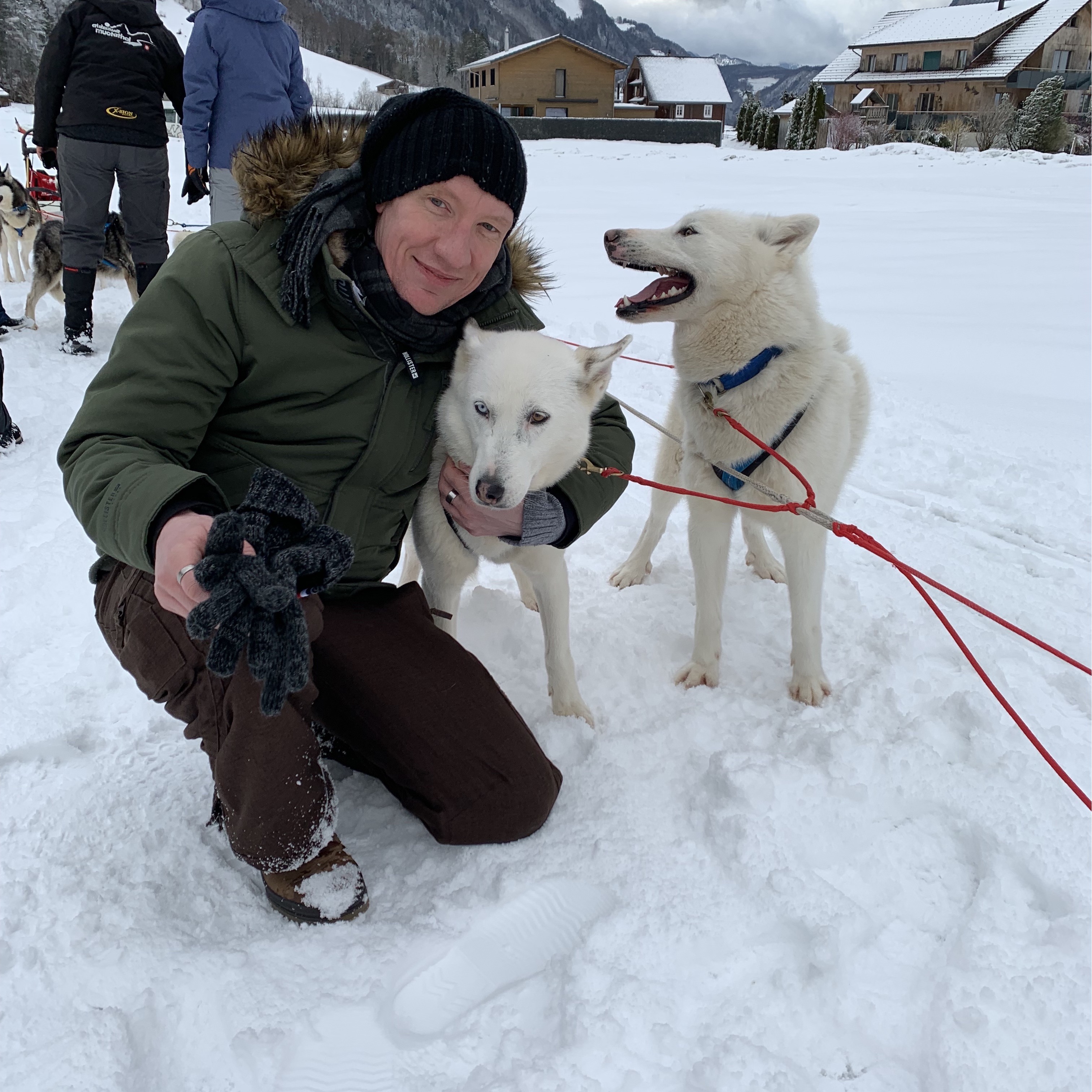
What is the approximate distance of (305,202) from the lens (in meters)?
1.52

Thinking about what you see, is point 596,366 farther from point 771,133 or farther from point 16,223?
point 771,133

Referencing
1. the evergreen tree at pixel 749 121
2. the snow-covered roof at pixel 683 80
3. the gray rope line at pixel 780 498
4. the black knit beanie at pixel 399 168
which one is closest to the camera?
the black knit beanie at pixel 399 168

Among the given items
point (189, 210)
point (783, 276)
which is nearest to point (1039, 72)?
point (189, 210)

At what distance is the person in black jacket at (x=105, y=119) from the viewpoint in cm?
434

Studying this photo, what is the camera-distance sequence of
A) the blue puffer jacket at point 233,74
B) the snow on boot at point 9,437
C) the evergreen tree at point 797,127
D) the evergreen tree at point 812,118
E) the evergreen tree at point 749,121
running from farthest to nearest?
1. the evergreen tree at point 749,121
2. the evergreen tree at point 797,127
3. the evergreen tree at point 812,118
4. the blue puffer jacket at point 233,74
5. the snow on boot at point 9,437

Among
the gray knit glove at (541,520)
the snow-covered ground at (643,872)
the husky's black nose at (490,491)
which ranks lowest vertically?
the snow-covered ground at (643,872)

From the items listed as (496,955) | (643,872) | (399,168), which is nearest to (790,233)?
(399,168)

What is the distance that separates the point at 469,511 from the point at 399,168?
29.6 inches

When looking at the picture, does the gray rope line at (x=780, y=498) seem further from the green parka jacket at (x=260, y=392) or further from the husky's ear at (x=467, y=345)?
the green parka jacket at (x=260, y=392)

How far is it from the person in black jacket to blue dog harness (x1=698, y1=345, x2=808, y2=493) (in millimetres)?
3649

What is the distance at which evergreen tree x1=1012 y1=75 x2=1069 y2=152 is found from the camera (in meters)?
18.6

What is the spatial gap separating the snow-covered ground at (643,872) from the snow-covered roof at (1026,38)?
42.1 metres

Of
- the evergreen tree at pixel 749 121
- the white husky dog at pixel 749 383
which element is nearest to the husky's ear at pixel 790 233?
the white husky dog at pixel 749 383

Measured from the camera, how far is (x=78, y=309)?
4.89 m
